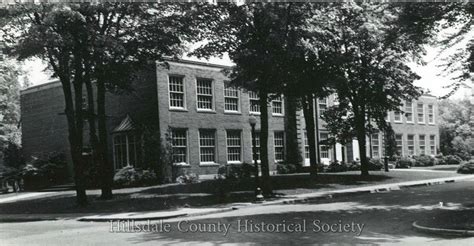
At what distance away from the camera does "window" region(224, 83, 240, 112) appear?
33812mm

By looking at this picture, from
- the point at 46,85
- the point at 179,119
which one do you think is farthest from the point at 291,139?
the point at 46,85

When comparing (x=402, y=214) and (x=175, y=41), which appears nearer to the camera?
(x=402, y=214)

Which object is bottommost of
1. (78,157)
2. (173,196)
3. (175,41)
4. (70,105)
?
(173,196)

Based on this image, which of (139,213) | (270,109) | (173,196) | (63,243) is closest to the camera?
(63,243)

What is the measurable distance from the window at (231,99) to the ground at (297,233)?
15.6 metres

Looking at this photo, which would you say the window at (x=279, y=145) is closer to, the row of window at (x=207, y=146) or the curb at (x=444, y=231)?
the row of window at (x=207, y=146)

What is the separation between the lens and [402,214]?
14883 millimetres

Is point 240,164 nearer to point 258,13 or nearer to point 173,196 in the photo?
point 173,196

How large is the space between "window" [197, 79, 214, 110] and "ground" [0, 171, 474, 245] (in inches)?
569

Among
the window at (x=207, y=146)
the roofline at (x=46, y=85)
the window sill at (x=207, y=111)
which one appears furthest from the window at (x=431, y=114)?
the roofline at (x=46, y=85)

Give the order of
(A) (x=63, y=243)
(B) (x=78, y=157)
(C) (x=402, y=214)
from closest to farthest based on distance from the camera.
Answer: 1. (A) (x=63, y=243)
2. (C) (x=402, y=214)
3. (B) (x=78, y=157)

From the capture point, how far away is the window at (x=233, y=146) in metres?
33.9

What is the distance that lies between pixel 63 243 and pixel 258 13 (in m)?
11.7

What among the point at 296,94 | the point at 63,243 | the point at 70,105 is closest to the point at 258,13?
the point at 296,94
